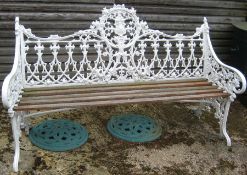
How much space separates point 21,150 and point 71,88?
885mm

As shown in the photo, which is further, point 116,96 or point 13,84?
point 116,96

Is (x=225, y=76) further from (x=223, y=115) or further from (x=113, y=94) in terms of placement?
(x=113, y=94)

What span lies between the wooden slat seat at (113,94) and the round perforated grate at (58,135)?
54 cm

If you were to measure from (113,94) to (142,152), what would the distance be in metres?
0.76

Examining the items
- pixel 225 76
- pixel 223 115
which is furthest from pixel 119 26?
pixel 223 115

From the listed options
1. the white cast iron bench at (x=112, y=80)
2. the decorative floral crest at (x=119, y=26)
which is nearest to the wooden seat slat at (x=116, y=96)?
the white cast iron bench at (x=112, y=80)

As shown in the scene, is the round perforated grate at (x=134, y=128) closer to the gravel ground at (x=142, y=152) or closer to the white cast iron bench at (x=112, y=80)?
the gravel ground at (x=142, y=152)

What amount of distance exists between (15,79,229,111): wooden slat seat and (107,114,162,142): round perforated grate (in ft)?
1.86

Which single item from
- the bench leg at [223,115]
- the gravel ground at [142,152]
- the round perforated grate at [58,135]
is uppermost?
the bench leg at [223,115]

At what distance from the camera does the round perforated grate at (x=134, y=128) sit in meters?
4.15

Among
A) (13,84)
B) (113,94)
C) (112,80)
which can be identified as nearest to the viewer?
(13,84)

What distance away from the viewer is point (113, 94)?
382 centimetres

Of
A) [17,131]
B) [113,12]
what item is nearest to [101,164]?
[17,131]

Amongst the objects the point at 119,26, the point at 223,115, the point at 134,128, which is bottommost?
the point at 134,128
